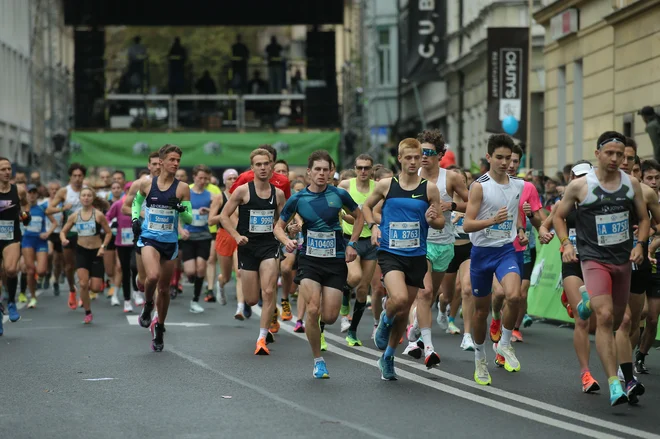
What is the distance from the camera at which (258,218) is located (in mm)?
14406

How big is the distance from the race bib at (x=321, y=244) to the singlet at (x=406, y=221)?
2.23ft

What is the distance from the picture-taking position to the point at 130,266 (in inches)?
823

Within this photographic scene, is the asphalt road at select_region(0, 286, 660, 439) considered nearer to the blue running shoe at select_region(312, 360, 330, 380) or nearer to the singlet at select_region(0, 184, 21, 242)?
the blue running shoe at select_region(312, 360, 330, 380)

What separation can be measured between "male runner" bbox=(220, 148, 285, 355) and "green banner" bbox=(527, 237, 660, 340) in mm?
4971

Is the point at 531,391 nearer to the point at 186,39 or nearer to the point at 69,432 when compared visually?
the point at 69,432

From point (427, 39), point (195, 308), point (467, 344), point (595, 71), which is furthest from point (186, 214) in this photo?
point (427, 39)

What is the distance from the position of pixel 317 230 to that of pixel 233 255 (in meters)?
7.17

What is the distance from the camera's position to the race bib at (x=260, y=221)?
14.4 meters

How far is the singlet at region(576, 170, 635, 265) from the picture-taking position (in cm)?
1051

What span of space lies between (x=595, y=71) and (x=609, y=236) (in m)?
19.1

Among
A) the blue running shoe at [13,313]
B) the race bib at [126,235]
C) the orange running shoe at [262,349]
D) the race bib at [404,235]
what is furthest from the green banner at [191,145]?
the race bib at [404,235]

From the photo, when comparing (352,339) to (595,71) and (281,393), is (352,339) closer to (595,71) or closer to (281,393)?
(281,393)

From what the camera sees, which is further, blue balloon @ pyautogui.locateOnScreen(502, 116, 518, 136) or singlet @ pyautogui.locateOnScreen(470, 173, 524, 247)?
blue balloon @ pyautogui.locateOnScreen(502, 116, 518, 136)

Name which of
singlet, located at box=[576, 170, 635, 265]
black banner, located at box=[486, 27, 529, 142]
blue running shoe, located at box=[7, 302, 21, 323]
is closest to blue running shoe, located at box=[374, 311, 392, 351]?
singlet, located at box=[576, 170, 635, 265]
